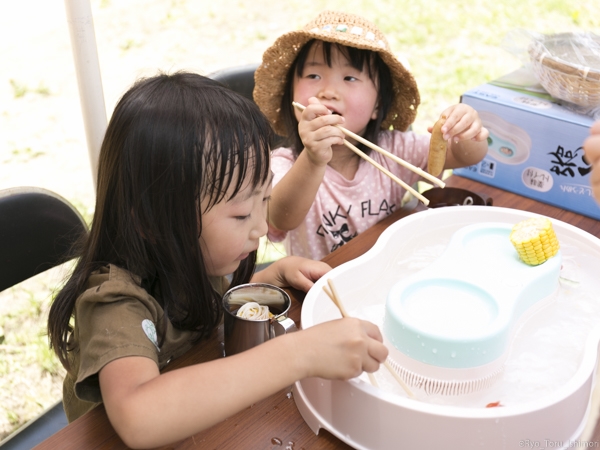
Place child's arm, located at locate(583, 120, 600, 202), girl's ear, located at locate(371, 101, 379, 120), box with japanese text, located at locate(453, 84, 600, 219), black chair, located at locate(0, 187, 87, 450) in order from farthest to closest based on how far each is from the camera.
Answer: girl's ear, located at locate(371, 101, 379, 120) < box with japanese text, located at locate(453, 84, 600, 219) < black chair, located at locate(0, 187, 87, 450) < child's arm, located at locate(583, 120, 600, 202)

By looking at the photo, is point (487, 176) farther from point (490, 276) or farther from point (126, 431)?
point (126, 431)

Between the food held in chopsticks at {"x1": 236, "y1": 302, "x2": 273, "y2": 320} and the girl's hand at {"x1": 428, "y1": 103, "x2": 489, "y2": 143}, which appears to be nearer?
the food held in chopsticks at {"x1": 236, "y1": 302, "x2": 273, "y2": 320}

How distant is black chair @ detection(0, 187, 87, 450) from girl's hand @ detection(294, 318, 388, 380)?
0.66 m

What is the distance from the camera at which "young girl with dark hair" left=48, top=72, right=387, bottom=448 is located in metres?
0.87

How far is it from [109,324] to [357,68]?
93 cm

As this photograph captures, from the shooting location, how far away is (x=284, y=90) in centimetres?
171

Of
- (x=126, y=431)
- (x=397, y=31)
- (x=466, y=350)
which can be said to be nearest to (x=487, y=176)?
(x=466, y=350)

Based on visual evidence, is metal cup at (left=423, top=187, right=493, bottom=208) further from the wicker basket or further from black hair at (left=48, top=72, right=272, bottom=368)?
black hair at (left=48, top=72, right=272, bottom=368)

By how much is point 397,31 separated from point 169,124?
420 centimetres

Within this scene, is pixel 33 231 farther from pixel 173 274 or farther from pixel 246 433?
pixel 246 433

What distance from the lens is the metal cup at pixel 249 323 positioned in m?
1.00

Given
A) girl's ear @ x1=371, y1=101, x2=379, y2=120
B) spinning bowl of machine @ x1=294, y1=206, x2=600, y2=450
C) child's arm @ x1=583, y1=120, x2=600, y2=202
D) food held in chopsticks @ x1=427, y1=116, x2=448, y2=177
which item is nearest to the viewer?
spinning bowl of machine @ x1=294, y1=206, x2=600, y2=450

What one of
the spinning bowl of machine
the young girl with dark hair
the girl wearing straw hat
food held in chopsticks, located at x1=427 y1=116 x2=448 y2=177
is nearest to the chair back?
the young girl with dark hair

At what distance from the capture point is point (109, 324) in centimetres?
97
